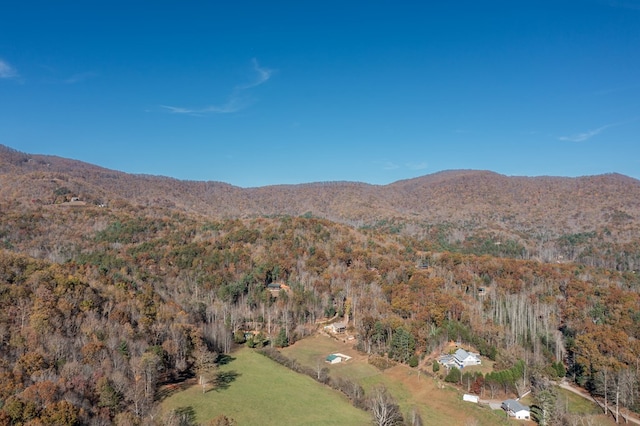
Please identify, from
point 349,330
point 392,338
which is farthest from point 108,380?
point 349,330

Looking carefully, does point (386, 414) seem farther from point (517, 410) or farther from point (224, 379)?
point (224, 379)

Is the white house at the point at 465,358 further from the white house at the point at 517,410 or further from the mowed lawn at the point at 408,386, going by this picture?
the white house at the point at 517,410

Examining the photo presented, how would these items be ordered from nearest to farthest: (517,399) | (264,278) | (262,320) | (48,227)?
(517,399) < (262,320) < (264,278) < (48,227)

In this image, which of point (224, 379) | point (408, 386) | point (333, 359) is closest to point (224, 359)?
point (224, 379)

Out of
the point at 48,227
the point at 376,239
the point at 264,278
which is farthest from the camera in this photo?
the point at 376,239

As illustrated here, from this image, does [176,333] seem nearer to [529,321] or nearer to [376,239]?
[529,321]

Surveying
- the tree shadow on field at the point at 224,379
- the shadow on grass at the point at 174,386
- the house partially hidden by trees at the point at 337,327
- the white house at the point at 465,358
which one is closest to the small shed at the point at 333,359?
the tree shadow on field at the point at 224,379

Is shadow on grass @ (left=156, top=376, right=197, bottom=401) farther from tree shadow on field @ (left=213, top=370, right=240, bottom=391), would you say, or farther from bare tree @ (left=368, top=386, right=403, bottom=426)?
bare tree @ (left=368, top=386, right=403, bottom=426)
